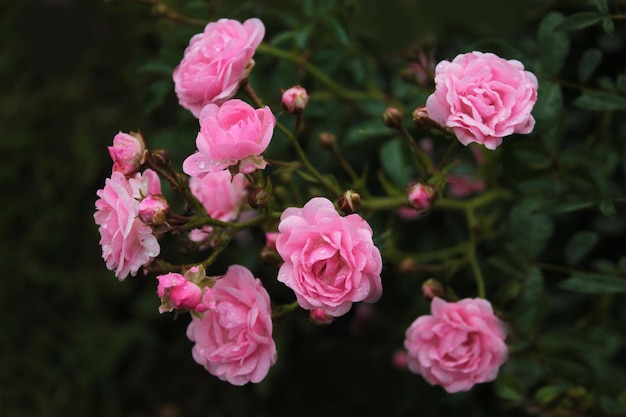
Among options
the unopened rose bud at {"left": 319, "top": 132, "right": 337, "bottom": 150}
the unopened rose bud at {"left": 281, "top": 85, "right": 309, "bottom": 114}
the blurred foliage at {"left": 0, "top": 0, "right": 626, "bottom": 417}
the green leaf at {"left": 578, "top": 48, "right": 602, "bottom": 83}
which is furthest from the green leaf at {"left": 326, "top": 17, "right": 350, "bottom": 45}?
the green leaf at {"left": 578, "top": 48, "right": 602, "bottom": 83}

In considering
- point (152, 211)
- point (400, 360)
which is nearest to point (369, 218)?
point (152, 211)

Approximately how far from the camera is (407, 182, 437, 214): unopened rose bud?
113 centimetres

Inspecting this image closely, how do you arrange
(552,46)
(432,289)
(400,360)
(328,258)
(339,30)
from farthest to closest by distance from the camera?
(400,360), (339,30), (552,46), (432,289), (328,258)

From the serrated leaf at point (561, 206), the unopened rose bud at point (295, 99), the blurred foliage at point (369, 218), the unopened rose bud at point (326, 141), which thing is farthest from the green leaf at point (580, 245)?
the unopened rose bud at point (295, 99)

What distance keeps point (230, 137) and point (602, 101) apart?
0.65 metres

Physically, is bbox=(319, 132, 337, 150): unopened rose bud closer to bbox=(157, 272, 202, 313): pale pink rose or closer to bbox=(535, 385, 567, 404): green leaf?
bbox=(157, 272, 202, 313): pale pink rose

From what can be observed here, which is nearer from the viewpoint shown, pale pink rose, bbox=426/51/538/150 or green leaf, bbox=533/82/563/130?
pale pink rose, bbox=426/51/538/150

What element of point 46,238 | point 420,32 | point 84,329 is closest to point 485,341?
point 420,32

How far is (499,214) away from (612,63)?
55cm

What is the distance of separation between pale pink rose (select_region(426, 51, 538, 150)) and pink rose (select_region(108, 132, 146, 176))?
0.42m

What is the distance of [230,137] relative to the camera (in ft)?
3.32

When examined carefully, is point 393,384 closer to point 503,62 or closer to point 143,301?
point 143,301

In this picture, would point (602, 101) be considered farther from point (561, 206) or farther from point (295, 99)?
point (295, 99)

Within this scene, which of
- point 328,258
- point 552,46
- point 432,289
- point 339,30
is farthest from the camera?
point 339,30
